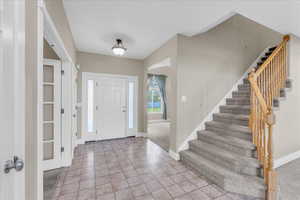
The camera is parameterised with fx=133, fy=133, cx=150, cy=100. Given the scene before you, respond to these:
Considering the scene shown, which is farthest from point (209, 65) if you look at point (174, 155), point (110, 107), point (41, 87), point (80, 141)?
point (80, 141)

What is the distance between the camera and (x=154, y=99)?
25.3 ft

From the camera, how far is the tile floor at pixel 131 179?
1.78m

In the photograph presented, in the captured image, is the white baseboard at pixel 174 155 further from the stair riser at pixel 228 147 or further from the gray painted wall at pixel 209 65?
the stair riser at pixel 228 147

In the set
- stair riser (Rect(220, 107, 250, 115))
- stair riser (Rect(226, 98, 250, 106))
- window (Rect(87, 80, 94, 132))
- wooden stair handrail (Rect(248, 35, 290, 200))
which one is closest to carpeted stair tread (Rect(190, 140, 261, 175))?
wooden stair handrail (Rect(248, 35, 290, 200))

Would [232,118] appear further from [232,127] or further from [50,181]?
[50,181]

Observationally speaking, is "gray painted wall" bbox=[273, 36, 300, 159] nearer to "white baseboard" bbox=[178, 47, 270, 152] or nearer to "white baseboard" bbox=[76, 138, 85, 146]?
"white baseboard" bbox=[178, 47, 270, 152]

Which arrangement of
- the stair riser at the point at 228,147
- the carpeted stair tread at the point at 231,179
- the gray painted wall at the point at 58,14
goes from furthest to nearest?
the stair riser at the point at 228,147 → the carpeted stair tread at the point at 231,179 → the gray painted wall at the point at 58,14

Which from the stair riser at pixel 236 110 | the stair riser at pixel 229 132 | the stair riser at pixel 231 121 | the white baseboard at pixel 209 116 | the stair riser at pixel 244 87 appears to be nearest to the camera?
the stair riser at pixel 229 132

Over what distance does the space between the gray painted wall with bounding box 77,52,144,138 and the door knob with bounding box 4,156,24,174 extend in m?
3.26

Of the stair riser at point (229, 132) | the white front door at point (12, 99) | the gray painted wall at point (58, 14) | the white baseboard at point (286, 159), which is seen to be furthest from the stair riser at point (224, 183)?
the gray painted wall at point (58, 14)

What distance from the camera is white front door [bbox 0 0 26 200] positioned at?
2.25ft

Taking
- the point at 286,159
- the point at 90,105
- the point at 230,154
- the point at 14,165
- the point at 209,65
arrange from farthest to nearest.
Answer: the point at 90,105 → the point at 209,65 → the point at 286,159 → the point at 230,154 → the point at 14,165

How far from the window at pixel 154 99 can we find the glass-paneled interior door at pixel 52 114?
5.31 m

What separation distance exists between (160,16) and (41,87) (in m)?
2.07
